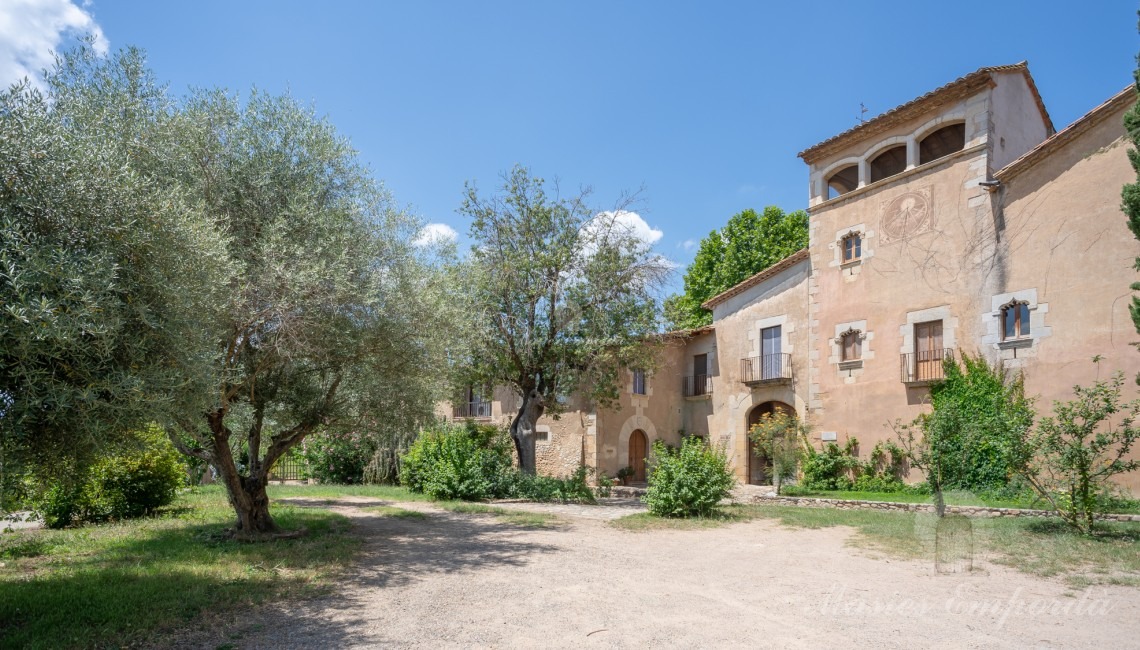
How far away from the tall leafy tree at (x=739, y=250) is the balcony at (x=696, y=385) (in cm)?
586

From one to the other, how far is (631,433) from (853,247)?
9307mm

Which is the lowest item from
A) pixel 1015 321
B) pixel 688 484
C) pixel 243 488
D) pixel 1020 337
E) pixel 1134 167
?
pixel 688 484

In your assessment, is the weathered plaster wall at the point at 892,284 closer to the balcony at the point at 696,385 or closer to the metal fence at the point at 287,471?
the balcony at the point at 696,385

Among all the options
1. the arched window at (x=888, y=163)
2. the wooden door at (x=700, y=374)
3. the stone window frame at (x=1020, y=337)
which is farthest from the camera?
the wooden door at (x=700, y=374)

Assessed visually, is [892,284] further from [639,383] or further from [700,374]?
[639,383]

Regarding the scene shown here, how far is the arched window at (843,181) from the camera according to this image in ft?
70.6

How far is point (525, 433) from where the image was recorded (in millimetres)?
18125

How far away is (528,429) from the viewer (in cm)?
1812

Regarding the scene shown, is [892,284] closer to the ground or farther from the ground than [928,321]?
farther from the ground

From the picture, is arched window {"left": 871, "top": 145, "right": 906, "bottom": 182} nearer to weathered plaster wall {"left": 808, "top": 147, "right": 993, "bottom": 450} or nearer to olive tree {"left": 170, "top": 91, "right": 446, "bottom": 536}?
weathered plaster wall {"left": 808, "top": 147, "right": 993, "bottom": 450}

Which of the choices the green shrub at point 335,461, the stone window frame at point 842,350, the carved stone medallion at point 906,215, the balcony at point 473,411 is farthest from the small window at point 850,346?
the green shrub at point 335,461

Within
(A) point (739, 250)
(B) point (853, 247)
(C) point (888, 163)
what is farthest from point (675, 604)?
(A) point (739, 250)

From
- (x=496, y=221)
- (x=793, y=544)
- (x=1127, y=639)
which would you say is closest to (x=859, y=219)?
(x=496, y=221)

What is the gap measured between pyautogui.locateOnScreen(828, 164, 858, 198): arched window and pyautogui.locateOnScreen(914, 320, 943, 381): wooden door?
5.42 m
